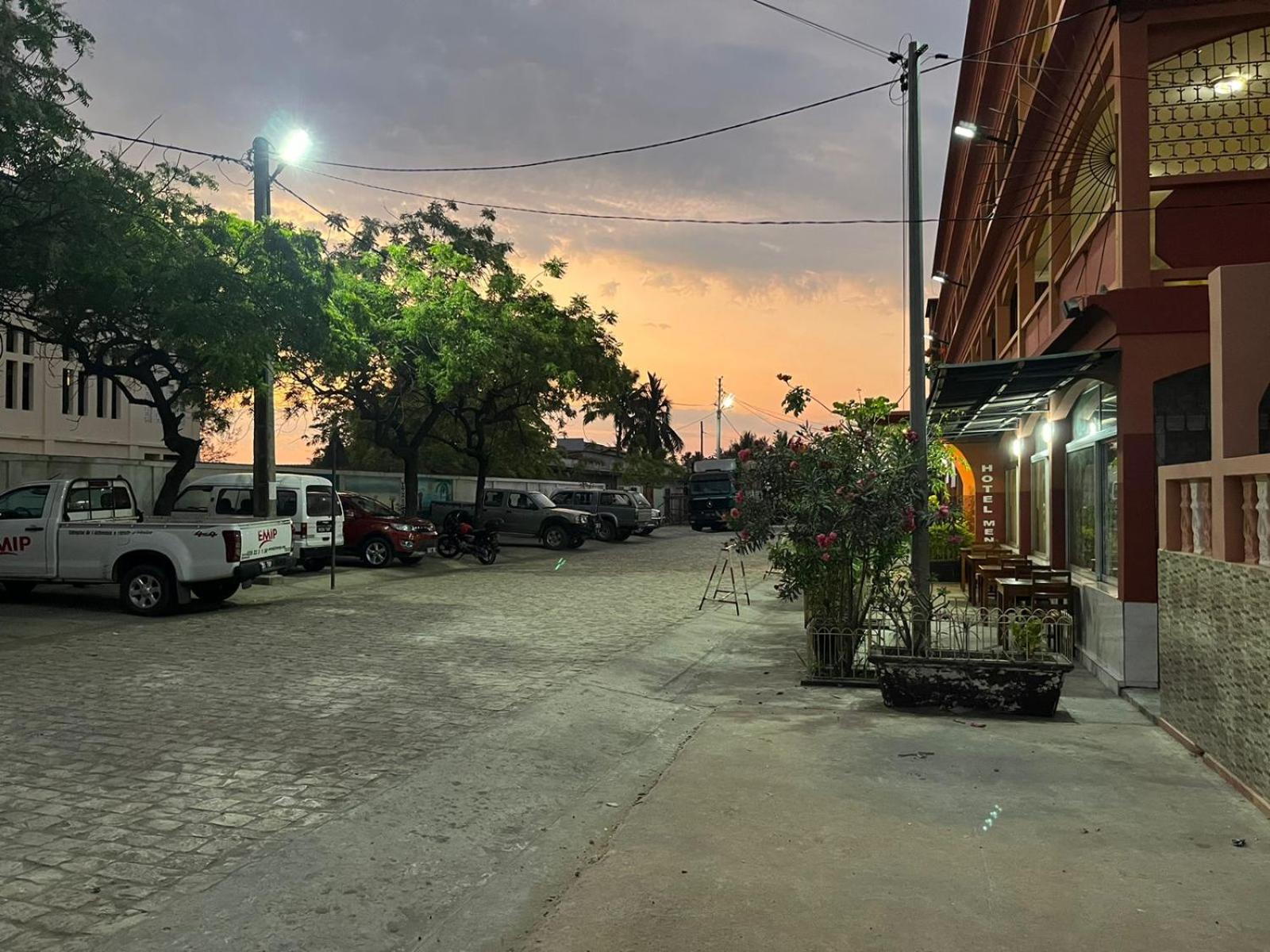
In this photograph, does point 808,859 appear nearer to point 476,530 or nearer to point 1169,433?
point 1169,433

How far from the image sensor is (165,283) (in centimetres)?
1377

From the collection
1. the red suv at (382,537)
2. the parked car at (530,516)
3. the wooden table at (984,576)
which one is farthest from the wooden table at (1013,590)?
the parked car at (530,516)

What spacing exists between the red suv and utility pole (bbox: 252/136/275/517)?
166 inches

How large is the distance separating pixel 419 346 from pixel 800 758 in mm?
18720

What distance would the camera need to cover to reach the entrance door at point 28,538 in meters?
13.2

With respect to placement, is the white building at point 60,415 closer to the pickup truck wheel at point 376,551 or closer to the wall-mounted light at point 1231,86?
the pickup truck wheel at point 376,551

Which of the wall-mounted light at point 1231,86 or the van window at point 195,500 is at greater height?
the wall-mounted light at point 1231,86

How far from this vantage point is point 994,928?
374 cm

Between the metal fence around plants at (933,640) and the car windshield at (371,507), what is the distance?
580 inches

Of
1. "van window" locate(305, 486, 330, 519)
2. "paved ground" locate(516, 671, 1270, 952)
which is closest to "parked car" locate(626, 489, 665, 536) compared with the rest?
"van window" locate(305, 486, 330, 519)

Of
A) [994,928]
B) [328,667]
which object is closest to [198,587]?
[328,667]

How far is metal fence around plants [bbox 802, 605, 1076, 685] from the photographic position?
8.17 m

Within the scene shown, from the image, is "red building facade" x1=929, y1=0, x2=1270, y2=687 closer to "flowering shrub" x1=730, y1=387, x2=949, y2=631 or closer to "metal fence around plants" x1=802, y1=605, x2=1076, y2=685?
"metal fence around plants" x1=802, y1=605, x2=1076, y2=685

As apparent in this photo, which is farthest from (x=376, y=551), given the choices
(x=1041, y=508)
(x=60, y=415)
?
(x=60, y=415)
